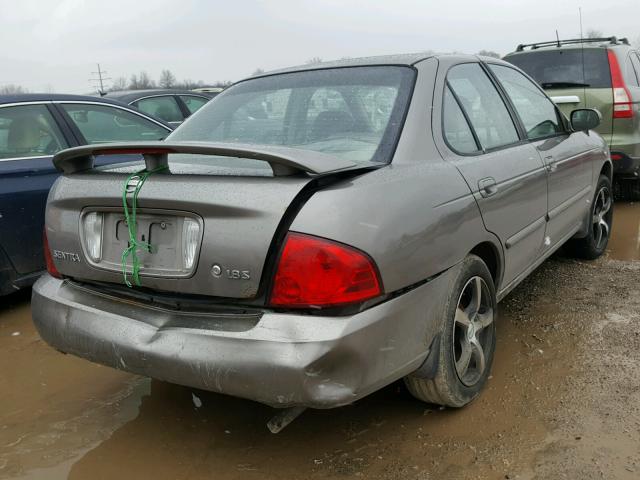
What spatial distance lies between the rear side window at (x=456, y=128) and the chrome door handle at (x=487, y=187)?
16 cm

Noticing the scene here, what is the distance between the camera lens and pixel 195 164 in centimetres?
245

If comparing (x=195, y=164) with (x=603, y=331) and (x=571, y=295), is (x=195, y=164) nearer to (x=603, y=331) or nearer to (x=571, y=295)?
(x=603, y=331)

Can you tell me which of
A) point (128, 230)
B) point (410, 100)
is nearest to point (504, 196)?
point (410, 100)

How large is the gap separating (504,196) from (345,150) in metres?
0.88

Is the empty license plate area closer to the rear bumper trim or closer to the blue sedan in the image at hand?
the blue sedan

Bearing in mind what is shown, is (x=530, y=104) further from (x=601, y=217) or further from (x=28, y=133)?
(x=28, y=133)

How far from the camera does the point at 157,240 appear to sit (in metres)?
2.20

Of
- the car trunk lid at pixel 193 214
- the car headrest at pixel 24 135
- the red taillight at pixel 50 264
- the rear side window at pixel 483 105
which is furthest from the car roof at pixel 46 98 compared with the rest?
the rear side window at pixel 483 105

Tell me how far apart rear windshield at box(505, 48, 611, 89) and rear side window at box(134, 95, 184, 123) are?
4.77m

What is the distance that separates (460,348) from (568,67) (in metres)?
4.85

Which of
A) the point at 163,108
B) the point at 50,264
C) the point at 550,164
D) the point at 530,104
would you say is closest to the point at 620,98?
the point at 530,104

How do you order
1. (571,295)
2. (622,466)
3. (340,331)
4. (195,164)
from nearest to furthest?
(340,331)
(622,466)
(195,164)
(571,295)

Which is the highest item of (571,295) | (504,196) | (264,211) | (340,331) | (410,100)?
(410,100)

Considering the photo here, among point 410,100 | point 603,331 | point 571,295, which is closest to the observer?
point 410,100
